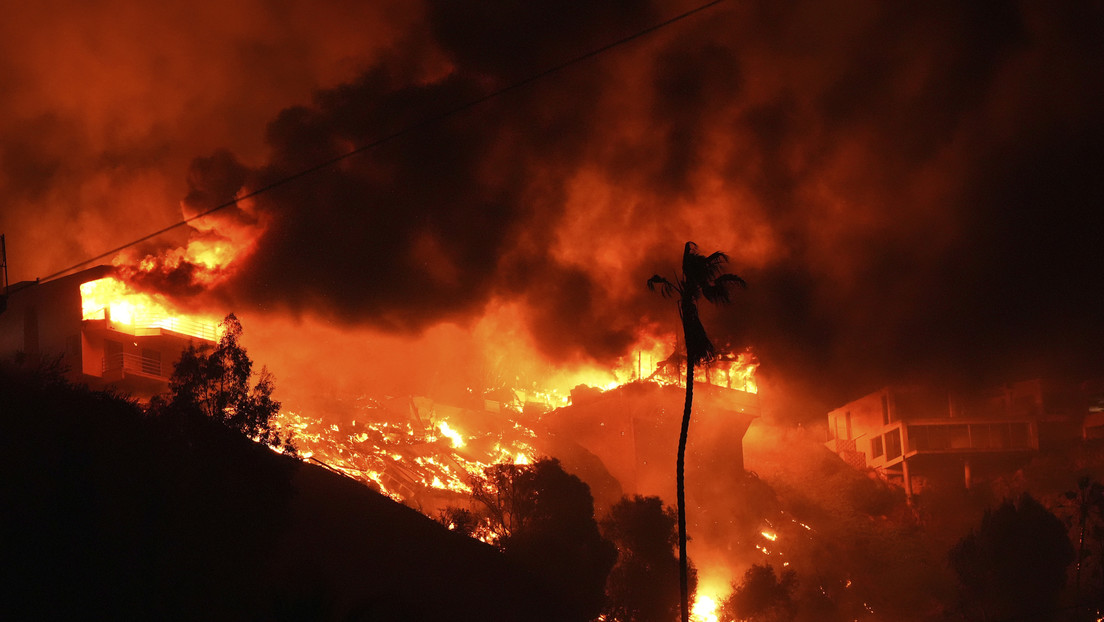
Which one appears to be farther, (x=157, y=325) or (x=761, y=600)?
(x=157, y=325)

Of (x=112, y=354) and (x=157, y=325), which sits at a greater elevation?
(x=157, y=325)

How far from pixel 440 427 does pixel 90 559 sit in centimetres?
6629

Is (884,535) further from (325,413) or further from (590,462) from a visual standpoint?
(325,413)

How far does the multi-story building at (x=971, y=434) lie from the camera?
107625 millimetres

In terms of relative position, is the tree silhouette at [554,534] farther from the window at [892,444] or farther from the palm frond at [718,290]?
the window at [892,444]

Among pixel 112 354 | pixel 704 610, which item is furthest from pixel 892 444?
pixel 112 354

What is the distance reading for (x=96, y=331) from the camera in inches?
2343

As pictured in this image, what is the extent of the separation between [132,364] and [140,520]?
37.9 metres

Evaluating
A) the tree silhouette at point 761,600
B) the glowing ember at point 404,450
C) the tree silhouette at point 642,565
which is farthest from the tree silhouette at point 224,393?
the tree silhouette at point 761,600

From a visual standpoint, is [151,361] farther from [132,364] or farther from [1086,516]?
[1086,516]

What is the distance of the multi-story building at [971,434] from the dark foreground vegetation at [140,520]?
267 ft

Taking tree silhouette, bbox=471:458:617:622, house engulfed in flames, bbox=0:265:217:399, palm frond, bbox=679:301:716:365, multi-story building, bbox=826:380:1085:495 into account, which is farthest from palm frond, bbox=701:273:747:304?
multi-story building, bbox=826:380:1085:495

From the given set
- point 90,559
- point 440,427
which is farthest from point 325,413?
point 90,559

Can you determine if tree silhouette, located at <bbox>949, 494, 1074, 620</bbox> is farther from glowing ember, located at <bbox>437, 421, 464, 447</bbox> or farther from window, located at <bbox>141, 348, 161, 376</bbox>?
window, located at <bbox>141, 348, 161, 376</bbox>
